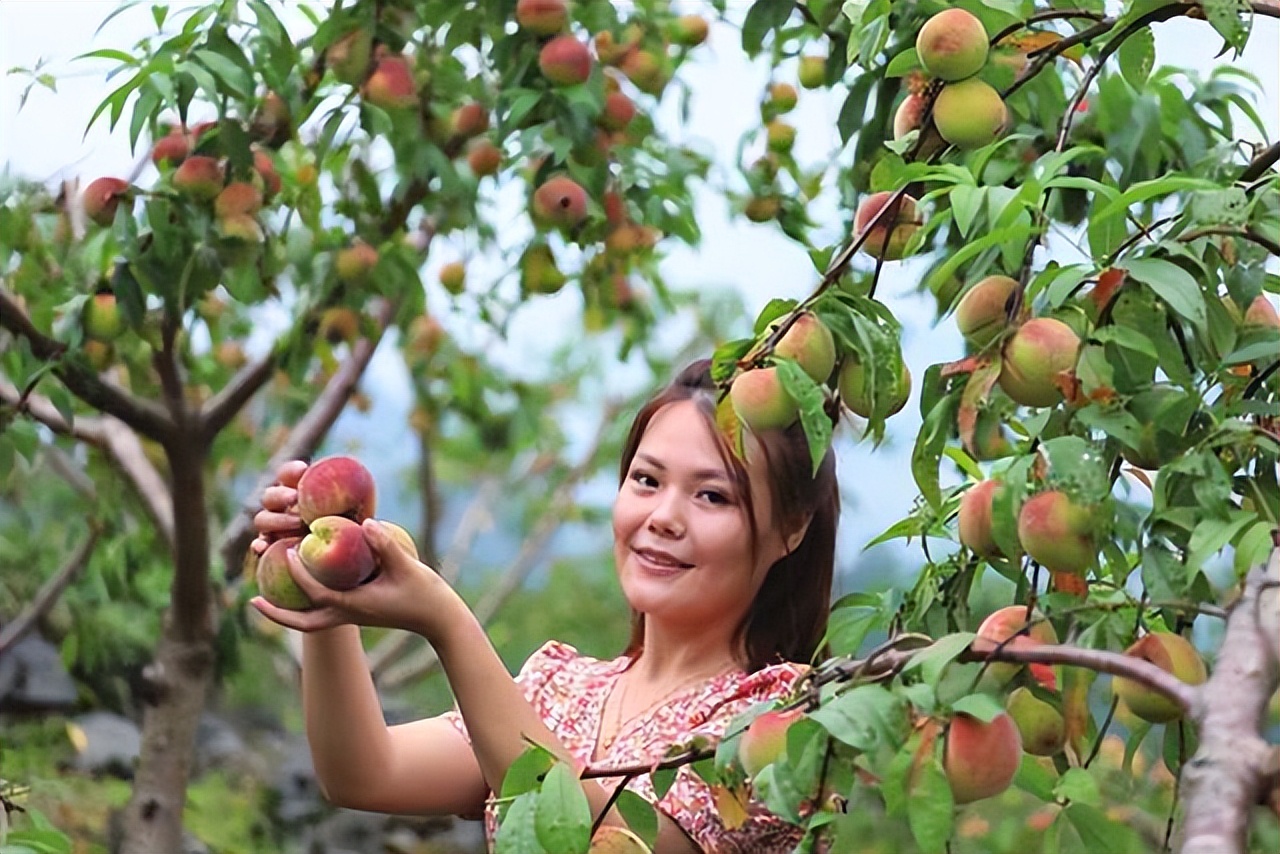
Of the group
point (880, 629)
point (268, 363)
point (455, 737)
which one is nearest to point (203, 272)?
point (268, 363)

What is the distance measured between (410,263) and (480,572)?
70.5 inches

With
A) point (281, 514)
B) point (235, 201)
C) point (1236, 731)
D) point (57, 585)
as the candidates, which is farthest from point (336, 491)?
point (57, 585)

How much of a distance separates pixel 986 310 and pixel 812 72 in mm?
795

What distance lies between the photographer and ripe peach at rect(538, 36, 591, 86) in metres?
1.58

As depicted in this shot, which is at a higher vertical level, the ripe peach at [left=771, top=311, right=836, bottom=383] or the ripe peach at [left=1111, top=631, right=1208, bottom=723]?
the ripe peach at [left=771, top=311, right=836, bottom=383]

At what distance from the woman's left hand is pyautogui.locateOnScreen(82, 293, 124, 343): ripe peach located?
2.45ft

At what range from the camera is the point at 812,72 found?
1611mm

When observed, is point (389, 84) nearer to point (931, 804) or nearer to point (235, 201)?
point (235, 201)

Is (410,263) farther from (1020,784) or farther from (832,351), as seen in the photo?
(1020,784)

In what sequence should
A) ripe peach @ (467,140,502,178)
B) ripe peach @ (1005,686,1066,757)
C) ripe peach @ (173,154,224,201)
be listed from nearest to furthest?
ripe peach @ (1005,686,1066,757) < ripe peach @ (173,154,224,201) < ripe peach @ (467,140,502,178)

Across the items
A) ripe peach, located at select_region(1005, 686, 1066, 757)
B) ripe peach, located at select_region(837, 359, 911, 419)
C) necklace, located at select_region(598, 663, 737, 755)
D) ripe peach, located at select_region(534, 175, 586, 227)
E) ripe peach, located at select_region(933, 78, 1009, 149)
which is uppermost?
ripe peach, located at select_region(534, 175, 586, 227)

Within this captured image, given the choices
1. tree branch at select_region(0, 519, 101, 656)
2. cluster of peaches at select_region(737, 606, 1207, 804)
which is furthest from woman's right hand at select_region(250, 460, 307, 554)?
tree branch at select_region(0, 519, 101, 656)

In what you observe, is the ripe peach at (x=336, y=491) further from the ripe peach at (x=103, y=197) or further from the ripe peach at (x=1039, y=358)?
the ripe peach at (x=103, y=197)

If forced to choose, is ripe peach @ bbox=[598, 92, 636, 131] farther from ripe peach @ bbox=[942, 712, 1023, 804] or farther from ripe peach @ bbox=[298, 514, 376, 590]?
ripe peach @ bbox=[942, 712, 1023, 804]
